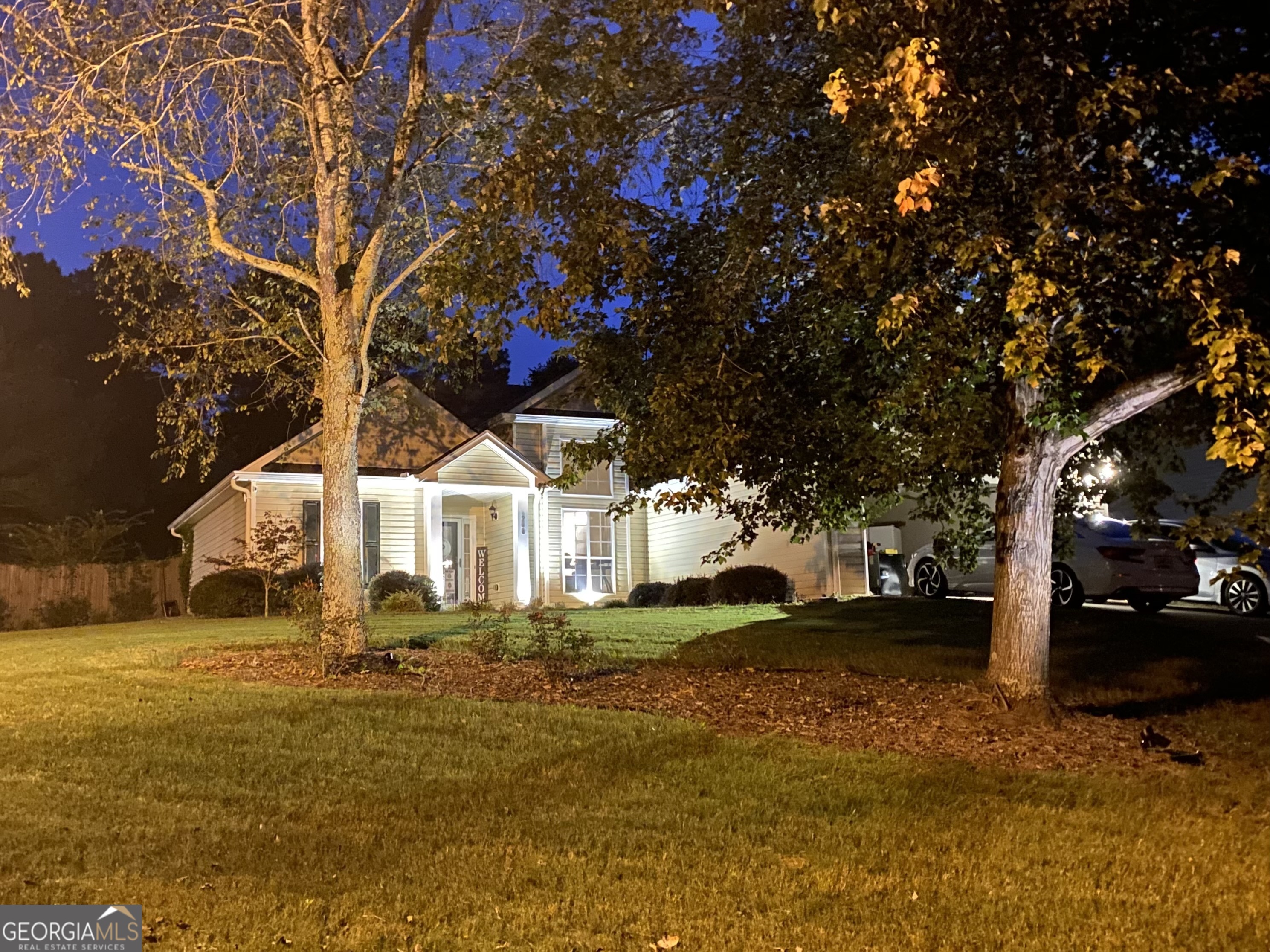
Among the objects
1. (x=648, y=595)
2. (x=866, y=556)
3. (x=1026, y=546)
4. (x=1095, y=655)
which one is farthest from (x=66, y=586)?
(x=1026, y=546)

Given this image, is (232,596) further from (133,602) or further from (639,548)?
(639,548)

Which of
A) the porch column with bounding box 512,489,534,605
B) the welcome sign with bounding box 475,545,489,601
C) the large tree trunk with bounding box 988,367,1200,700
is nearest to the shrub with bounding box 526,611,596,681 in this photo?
the large tree trunk with bounding box 988,367,1200,700

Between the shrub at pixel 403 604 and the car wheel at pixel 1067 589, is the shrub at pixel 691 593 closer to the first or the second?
the shrub at pixel 403 604

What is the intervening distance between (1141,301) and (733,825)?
474 centimetres

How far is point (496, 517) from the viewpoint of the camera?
90.0 ft

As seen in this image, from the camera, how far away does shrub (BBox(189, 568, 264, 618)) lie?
2250 cm

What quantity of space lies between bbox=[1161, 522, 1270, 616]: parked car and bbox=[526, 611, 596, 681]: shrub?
9397mm

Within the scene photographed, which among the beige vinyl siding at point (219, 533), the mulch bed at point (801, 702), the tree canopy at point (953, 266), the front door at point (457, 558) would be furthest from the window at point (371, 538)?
the tree canopy at point (953, 266)

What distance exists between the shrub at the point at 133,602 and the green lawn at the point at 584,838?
2235cm

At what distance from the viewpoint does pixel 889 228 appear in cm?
791

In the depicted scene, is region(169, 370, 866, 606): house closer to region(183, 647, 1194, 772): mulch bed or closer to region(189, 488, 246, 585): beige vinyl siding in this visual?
region(189, 488, 246, 585): beige vinyl siding

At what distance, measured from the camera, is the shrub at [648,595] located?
26.8 m

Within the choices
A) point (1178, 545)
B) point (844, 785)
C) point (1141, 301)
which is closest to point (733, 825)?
point (844, 785)

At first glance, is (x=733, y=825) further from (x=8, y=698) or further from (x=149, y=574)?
(x=149, y=574)
